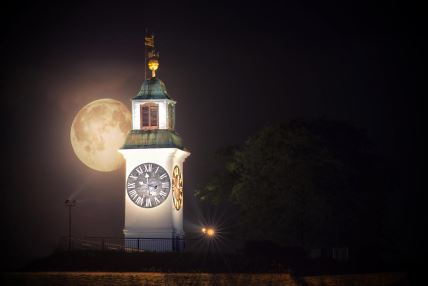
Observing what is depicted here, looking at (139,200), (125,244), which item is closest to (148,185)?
(139,200)

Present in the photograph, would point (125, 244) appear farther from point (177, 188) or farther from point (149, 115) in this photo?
point (149, 115)

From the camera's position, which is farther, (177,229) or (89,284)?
(177,229)

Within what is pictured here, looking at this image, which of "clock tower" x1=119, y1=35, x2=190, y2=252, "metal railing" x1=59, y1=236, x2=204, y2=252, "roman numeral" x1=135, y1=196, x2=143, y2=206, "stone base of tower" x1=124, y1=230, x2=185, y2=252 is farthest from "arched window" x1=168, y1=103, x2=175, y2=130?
"metal railing" x1=59, y1=236, x2=204, y2=252

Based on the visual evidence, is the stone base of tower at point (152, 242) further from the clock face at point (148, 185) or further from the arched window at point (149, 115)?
the arched window at point (149, 115)

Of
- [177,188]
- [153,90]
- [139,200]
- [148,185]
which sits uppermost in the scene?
[153,90]

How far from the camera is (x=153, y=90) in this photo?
67438mm

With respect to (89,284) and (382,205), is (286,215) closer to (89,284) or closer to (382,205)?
(382,205)

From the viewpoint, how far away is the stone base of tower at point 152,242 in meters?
65.2

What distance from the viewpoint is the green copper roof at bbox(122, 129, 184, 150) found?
66188mm

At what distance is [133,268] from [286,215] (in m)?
9.34

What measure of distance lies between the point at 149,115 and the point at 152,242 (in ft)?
22.6

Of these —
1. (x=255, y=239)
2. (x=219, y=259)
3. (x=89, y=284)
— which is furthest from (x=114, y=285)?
(x=255, y=239)

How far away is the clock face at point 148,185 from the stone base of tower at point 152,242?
1548 mm

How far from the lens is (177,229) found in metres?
67.1
